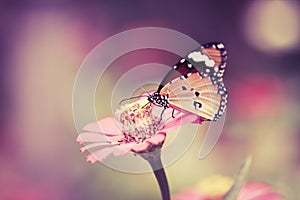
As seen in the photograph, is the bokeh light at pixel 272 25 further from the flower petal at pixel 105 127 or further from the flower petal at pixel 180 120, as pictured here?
the flower petal at pixel 105 127

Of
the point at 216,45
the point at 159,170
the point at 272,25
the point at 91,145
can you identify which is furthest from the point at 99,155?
the point at 272,25

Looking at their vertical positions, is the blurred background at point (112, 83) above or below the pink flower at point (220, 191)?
above

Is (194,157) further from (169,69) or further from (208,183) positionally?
(169,69)

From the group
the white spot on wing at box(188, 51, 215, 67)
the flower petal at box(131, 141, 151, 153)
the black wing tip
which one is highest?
the black wing tip

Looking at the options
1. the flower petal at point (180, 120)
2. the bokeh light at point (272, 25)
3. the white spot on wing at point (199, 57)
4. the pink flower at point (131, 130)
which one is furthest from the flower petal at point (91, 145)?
the bokeh light at point (272, 25)

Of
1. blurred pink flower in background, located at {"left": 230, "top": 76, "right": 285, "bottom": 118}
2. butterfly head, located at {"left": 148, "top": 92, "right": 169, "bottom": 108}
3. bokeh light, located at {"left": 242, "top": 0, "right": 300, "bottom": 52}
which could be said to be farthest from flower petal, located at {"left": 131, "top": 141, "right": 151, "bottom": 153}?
bokeh light, located at {"left": 242, "top": 0, "right": 300, "bottom": 52}

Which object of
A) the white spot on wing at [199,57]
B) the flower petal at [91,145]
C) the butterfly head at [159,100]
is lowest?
the flower petal at [91,145]

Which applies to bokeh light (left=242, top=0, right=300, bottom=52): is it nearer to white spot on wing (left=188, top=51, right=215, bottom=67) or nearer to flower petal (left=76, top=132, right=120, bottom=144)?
white spot on wing (left=188, top=51, right=215, bottom=67)

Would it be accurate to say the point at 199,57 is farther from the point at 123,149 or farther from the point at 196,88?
the point at 123,149
